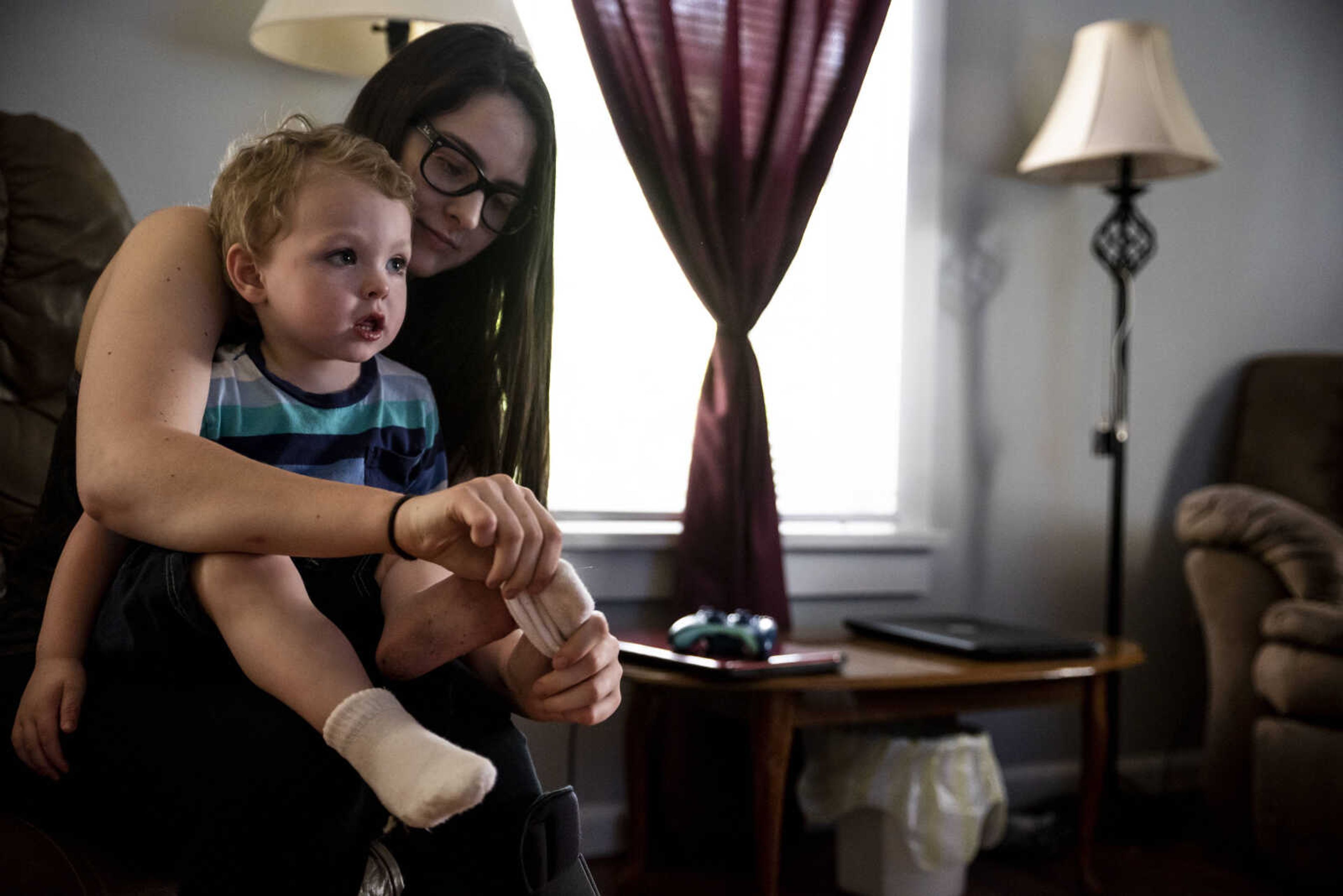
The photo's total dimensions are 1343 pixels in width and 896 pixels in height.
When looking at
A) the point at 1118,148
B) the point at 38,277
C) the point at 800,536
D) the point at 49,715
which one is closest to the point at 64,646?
the point at 49,715

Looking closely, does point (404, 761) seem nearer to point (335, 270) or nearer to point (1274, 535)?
point (335, 270)

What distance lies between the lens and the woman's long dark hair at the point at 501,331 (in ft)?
3.59

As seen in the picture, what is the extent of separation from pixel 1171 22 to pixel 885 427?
1.25m

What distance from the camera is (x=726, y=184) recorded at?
2.21 m

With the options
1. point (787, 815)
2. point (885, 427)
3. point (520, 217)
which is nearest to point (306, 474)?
point (520, 217)

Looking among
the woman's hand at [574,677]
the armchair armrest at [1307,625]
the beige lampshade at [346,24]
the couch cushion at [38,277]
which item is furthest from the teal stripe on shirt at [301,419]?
the armchair armrest at [1307,625]

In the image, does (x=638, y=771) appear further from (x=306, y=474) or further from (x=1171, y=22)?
(x=1171, y=22)

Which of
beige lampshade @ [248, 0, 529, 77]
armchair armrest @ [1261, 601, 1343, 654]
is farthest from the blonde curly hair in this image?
armchair armrest @ [1261, 601, 1343, 654]

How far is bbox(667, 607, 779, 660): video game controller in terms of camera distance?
1729 millimetres

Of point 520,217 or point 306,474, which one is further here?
point 520,217

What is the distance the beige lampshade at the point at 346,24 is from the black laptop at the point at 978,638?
1.21 m

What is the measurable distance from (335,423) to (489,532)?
290 mm

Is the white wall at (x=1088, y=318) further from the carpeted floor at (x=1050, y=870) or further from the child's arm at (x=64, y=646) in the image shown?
the child's arm at (x=64, y=646)

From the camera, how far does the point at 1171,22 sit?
278cm
